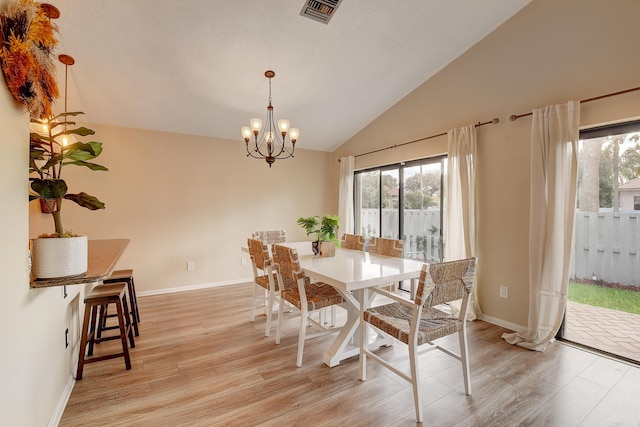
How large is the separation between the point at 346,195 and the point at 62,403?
14.6 feet

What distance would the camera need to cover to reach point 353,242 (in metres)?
3.62

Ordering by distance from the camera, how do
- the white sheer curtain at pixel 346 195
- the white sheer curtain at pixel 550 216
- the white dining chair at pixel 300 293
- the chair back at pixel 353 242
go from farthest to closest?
the white sheer curtain at pixel 346 195
the chair back at pixel 353 242
the white sheer curtain at pixel 550 216
the white dining chair at pixel 300 293

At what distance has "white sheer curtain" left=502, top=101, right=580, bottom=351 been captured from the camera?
2604 millimetres

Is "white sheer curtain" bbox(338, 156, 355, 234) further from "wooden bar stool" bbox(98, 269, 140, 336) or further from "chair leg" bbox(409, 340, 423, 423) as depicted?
"chair leg" bbox(409, 340, 423, 423)

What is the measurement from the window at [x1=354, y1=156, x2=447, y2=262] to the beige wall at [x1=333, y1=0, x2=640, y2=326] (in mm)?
406

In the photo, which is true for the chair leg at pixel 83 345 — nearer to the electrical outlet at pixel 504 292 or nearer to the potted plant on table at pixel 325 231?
the potted plant on table at pixel 325 231

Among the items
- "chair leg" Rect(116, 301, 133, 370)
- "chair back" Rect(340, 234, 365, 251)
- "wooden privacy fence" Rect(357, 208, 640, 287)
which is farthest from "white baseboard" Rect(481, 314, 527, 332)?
"chair leg" Rect(116, 301, 133, 370)

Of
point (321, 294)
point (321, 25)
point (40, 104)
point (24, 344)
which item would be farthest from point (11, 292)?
point (321, 25)

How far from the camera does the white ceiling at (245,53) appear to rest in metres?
2.67

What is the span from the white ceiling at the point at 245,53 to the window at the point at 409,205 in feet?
3.80

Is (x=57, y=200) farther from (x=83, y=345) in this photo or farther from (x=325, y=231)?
(x=325, y=231)

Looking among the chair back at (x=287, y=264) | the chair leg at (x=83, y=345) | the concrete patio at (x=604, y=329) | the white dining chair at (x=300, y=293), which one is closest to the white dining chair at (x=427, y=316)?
the white dining chair at (x=300, y=293)

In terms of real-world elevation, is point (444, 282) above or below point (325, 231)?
below

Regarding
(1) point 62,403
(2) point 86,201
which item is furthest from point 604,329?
(1) point 62,403
